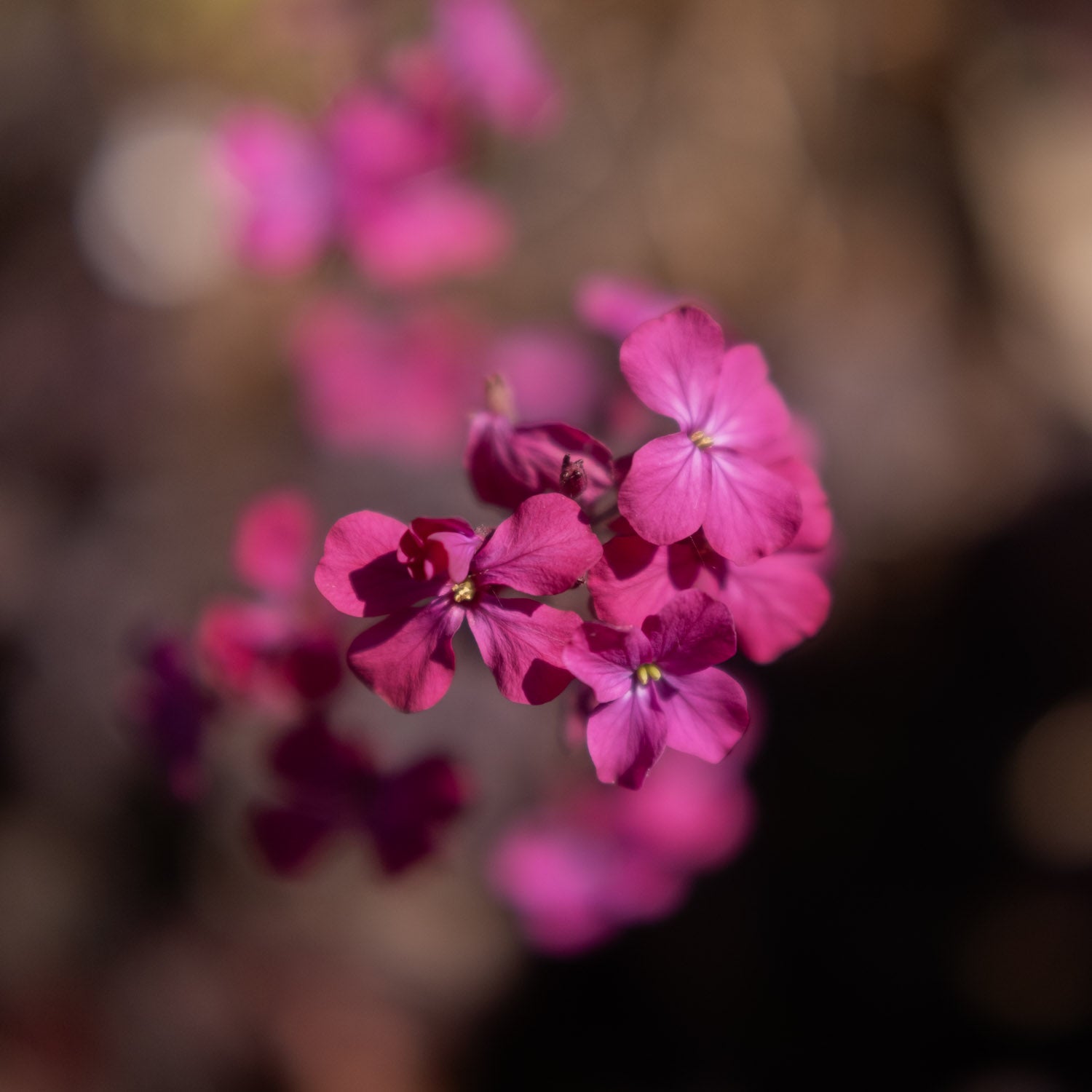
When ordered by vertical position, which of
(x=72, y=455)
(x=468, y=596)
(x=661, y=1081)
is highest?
(x=468, y=596)

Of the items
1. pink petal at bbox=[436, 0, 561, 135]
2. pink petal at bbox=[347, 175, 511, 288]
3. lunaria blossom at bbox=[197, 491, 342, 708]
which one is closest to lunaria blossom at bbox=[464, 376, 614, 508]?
lunaria blossom at bbox=[197, 491, 342, 708]

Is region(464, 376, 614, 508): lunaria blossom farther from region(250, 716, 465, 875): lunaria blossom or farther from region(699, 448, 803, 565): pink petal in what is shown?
region(250, 716, 465, 875): lunaria blossom

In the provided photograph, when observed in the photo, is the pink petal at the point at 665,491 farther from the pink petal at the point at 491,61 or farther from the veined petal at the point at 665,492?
the pink petal at the point at 491,61

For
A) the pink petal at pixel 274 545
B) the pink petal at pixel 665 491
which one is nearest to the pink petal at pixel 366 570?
the pink petal at pixel 665 491

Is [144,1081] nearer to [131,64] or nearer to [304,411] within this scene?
[304,411]

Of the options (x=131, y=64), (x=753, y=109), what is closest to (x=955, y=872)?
(x=753, y=109)

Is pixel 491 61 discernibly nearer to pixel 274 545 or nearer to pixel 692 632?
pixel 274 545
